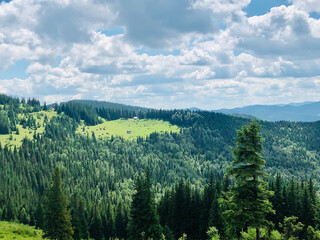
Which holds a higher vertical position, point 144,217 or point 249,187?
point 249,187

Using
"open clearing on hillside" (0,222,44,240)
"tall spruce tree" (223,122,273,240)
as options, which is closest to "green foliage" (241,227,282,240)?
"tall spruce tree" (223,122,273,240)

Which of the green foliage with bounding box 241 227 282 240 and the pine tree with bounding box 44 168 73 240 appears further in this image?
the pine tree with bounding box 44 168 73 240

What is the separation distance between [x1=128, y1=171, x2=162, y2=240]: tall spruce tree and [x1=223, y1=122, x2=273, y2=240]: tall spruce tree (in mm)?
24075

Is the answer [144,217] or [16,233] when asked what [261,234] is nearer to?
[144,217]

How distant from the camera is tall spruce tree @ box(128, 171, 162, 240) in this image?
50.3 meters

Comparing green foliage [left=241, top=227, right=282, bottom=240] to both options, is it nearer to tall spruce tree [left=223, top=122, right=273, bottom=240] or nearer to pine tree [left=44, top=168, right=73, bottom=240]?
tall spruce tree [left=223, top=122, right=273, bottom=240]

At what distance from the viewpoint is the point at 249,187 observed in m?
28.5

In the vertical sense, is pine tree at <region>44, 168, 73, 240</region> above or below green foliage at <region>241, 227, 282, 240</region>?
below

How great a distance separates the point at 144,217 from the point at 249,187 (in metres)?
26.6

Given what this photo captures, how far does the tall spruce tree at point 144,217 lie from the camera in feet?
165

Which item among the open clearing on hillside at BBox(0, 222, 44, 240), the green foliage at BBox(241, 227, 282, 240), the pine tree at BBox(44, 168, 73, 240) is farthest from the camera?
the pine tree at BBox(44, 168, 73, 240)

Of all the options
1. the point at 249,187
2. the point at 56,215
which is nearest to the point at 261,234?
the point at 249,187

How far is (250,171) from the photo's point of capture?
2814 cm

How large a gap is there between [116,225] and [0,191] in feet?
308
